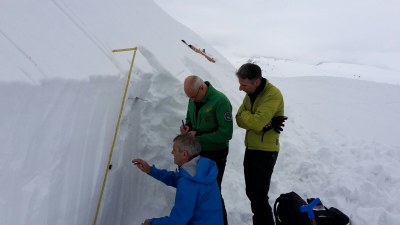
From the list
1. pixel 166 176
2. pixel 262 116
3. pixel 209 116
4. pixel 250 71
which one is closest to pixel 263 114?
pixel 262 116

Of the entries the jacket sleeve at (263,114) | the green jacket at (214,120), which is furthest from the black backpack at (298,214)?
the green jacket at (214,120)

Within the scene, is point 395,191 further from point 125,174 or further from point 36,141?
point 36,141

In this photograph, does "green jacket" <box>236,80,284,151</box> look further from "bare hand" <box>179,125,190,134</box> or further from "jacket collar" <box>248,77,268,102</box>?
"bare hand" <box>179,125,190,134</box>

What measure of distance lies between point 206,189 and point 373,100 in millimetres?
10228

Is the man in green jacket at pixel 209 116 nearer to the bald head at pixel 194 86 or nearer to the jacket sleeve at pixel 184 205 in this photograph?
the bald head at pixel 194 86

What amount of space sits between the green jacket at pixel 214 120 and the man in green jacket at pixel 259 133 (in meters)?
0.13

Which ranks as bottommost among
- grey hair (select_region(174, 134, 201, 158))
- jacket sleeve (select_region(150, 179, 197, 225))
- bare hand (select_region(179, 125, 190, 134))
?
jacket sleeve (select_region(150, 179, 197, 225))

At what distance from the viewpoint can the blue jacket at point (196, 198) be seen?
7.92ft

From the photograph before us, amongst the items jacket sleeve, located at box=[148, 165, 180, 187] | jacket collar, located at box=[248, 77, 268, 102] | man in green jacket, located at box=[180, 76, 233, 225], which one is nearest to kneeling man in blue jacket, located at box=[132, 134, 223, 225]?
jacket sleeve, located at box=[148, 165, 180, 187]

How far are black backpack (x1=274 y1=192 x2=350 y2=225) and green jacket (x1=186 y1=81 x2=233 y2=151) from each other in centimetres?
79

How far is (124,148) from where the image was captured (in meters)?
3.28

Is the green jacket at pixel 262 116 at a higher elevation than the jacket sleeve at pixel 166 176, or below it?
higher

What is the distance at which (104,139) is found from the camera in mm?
2805

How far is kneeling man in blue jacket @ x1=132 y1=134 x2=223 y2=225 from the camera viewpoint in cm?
242
